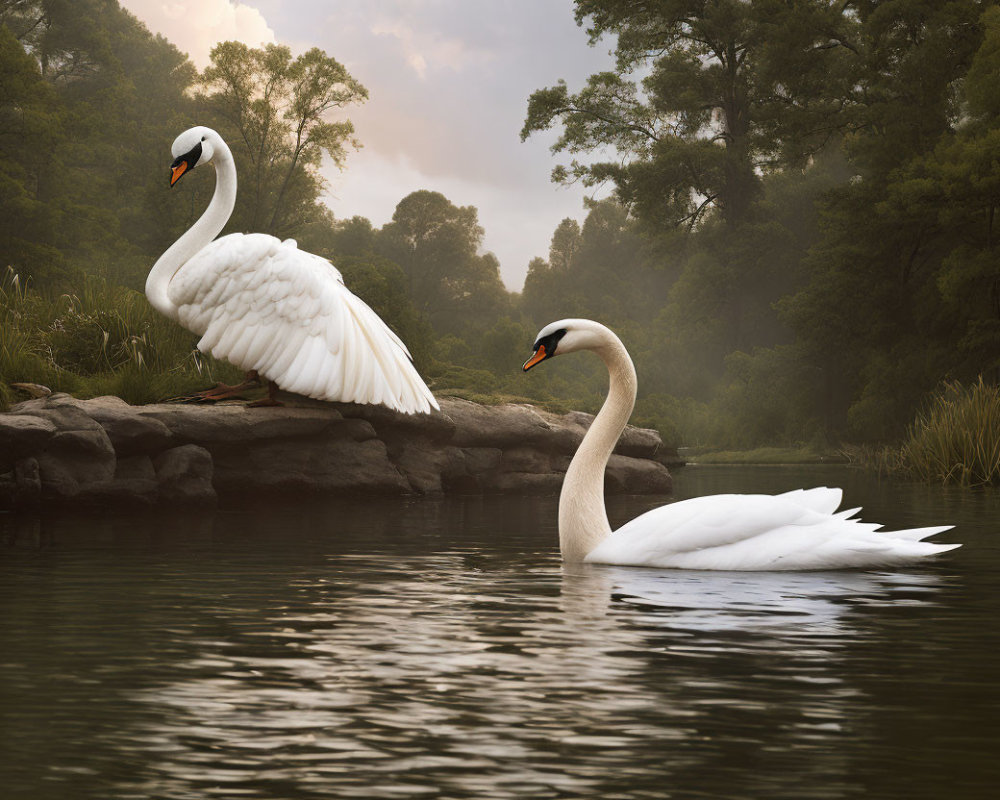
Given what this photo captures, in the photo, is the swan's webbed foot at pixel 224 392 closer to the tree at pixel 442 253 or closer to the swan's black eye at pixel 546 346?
the swan's black eye at pixel 546 346

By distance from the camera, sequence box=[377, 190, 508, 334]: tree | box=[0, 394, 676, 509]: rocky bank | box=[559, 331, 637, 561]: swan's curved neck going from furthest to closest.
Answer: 1. box=[377, 190, 508, 334]: tree
2. box=[0, 394, 676, 509]: rocky bank
3. box=[559, 331, 637, 561]: swan's curved neck

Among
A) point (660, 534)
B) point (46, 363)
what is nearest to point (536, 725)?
point (660, 534)

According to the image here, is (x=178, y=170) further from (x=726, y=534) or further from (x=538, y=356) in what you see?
(x=726, y=534)

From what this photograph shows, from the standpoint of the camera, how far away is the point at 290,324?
12672 millimetres

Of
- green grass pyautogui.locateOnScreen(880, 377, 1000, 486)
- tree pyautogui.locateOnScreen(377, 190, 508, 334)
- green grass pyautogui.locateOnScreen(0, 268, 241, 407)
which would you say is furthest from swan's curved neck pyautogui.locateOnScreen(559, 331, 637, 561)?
tree pyautogui.locateOnScreen(377, 190, 508, 334)

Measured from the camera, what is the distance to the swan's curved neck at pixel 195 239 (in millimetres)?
13242

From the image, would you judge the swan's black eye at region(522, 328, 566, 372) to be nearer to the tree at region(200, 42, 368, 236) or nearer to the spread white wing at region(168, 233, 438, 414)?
the spread white wing at region(168, 233, 438, 414)

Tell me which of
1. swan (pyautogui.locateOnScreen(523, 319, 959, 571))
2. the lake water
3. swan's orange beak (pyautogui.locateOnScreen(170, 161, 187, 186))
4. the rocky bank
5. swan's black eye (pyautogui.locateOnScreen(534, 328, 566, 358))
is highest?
swan's orange beak (pyautogui.locateOnScreen(170, 161, 187, 186))

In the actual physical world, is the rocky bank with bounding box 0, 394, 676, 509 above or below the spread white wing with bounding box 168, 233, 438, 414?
below

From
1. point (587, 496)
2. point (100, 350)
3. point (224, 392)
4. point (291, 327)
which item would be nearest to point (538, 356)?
point (587, 496)

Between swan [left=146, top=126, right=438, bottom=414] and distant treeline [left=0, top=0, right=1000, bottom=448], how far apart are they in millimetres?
1837

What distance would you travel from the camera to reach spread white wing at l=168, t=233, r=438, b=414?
41.2ft

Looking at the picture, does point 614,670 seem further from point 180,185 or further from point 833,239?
point 180,185

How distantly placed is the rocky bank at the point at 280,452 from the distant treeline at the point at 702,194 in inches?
62.6
